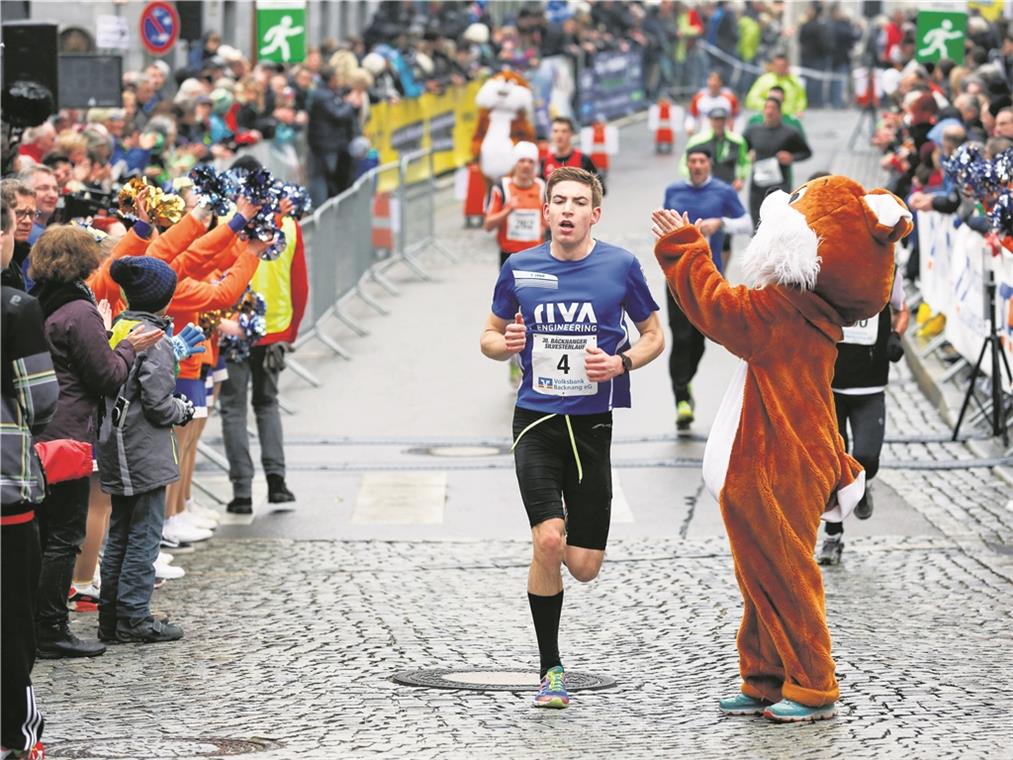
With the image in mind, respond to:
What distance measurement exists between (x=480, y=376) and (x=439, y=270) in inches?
252

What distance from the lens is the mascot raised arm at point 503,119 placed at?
79.7 ft

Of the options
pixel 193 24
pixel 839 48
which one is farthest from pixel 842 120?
pixel 193 24

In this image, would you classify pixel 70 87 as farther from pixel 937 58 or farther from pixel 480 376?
pixel 937 58

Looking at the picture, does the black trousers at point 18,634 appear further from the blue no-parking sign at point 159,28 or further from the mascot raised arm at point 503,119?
the blue no-parking sign at point 159,28

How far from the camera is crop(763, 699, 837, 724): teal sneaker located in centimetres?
799

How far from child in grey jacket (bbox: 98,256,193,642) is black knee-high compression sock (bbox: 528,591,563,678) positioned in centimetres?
204

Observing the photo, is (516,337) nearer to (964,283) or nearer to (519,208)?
(519,208)

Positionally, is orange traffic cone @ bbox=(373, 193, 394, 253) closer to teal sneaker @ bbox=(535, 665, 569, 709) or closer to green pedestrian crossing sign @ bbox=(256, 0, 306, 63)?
green pedestrian crossing sign @ bbox=(256, 0, 306, 63)

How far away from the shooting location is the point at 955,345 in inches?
672

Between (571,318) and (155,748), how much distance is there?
2.37 metres

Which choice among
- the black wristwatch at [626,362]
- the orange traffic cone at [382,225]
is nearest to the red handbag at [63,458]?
the black wristwatch at [626,362]

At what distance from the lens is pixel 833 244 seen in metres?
8.11

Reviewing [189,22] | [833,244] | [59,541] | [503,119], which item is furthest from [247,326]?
[189,22]

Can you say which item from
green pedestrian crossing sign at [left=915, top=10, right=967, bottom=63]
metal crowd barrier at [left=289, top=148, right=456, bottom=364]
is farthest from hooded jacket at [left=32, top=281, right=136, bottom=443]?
green pedestrian crossing sign at [left=915, top=10, right=967, bottom=63]
